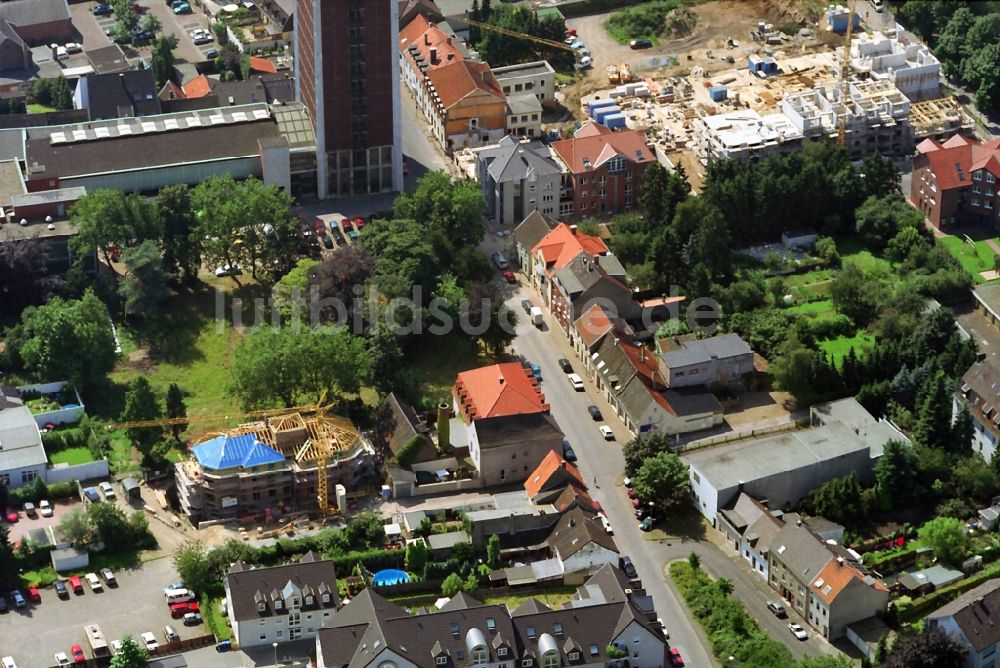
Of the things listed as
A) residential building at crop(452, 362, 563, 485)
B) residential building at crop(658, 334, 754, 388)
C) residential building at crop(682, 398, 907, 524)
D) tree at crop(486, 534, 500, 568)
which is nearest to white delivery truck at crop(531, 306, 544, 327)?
residential building at crop(658, 334, 754, 388)

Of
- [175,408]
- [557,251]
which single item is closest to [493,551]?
[175,408]

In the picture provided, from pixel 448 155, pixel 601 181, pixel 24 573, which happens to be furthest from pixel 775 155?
pixel 24 573

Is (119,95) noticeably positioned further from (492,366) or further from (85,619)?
(85,619)

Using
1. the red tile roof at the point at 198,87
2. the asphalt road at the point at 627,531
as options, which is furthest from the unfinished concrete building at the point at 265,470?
the red tile roof at the point at 198,87

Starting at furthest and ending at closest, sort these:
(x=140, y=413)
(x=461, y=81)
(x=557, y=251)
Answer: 1. (x=461, y=81)
2. (x=557, y=251)
3. (x=140, y=413)

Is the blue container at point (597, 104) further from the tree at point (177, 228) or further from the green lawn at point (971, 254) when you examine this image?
the tree at point (177, 228)

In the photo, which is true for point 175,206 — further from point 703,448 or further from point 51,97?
point 703,448

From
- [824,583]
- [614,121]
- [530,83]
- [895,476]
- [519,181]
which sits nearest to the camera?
[824,583]
